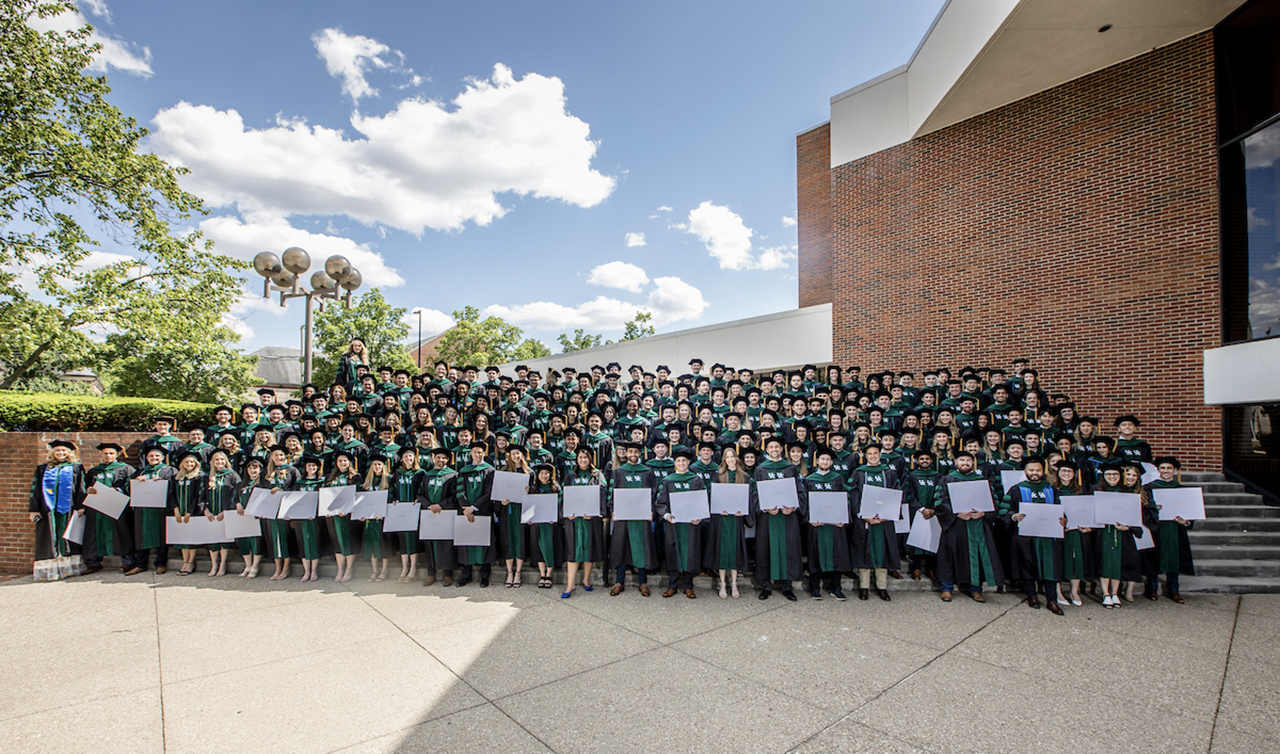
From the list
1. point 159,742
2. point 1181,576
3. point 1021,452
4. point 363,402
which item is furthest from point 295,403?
point 1181,576

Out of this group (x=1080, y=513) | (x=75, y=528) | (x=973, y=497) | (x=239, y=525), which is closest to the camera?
(x=1080, y=513)

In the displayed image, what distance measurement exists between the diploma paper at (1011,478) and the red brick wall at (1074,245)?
5.47 m

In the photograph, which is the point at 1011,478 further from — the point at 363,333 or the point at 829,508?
the point at 363,333

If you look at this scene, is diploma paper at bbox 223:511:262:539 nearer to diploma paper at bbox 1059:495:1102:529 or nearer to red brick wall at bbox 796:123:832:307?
diploma paper at bbox 1059:495:1102:529

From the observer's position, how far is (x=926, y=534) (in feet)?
20.5

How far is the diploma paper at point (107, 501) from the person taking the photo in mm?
7332

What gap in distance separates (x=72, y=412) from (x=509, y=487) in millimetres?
9453

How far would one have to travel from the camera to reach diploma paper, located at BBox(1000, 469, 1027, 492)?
6.41 meters

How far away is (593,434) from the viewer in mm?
8242

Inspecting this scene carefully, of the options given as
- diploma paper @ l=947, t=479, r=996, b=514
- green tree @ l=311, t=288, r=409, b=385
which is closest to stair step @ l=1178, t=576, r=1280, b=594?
diploma paper @ l=947, t=479, r=996, b=514

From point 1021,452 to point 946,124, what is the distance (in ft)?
30.5

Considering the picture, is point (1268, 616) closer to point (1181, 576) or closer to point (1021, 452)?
point (1181, 576)

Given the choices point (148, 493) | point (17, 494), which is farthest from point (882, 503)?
point (17, 494)

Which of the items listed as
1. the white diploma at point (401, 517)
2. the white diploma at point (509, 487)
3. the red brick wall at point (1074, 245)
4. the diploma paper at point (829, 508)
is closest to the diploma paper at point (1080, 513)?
the diploma paper at point (829, 508)
